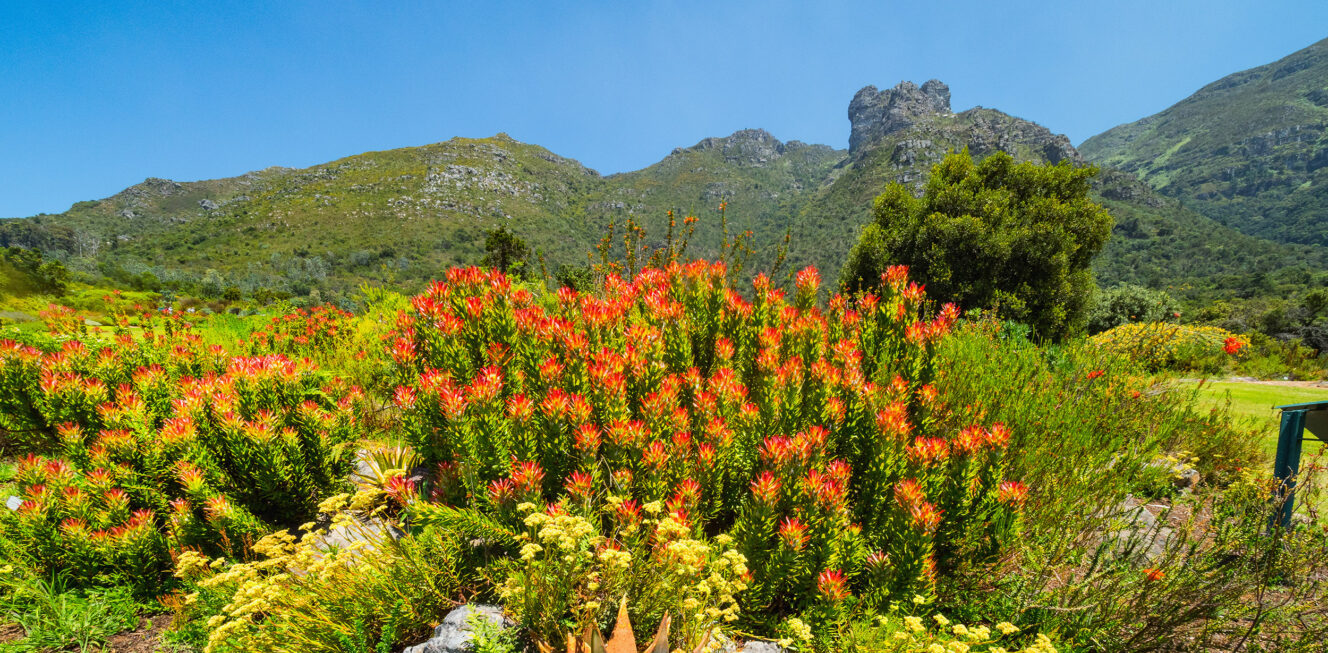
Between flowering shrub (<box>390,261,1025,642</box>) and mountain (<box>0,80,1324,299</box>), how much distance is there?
5154 cm

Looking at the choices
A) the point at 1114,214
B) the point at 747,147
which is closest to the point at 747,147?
the point at 747,147

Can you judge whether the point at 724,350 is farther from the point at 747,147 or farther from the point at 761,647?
the point at 747,147

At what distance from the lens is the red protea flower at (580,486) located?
2.14m

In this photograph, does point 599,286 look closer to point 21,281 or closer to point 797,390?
point 797,390

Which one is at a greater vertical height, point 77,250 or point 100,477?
point 77,250

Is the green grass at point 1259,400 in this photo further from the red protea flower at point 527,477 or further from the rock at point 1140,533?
the red protea flower at point 527,477

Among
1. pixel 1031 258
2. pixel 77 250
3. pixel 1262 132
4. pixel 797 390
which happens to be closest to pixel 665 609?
pixel 797 390

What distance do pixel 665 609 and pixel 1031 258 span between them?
1357 centimetres

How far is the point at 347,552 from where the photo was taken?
217 cm

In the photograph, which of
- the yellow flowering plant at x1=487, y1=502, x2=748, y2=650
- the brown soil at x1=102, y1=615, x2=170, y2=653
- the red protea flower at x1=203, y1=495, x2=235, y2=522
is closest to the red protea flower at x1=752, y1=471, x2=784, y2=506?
the yellow flowering plant at x1=487, y1=502, x2=748, y2=650

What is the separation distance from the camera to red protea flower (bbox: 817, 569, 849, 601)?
1941 millimetres

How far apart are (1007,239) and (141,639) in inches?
594

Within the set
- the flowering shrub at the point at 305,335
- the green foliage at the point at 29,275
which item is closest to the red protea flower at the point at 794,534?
the flowering shrub at the point at 305,335

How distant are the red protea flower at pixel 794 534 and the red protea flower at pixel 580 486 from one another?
36.1 inches
